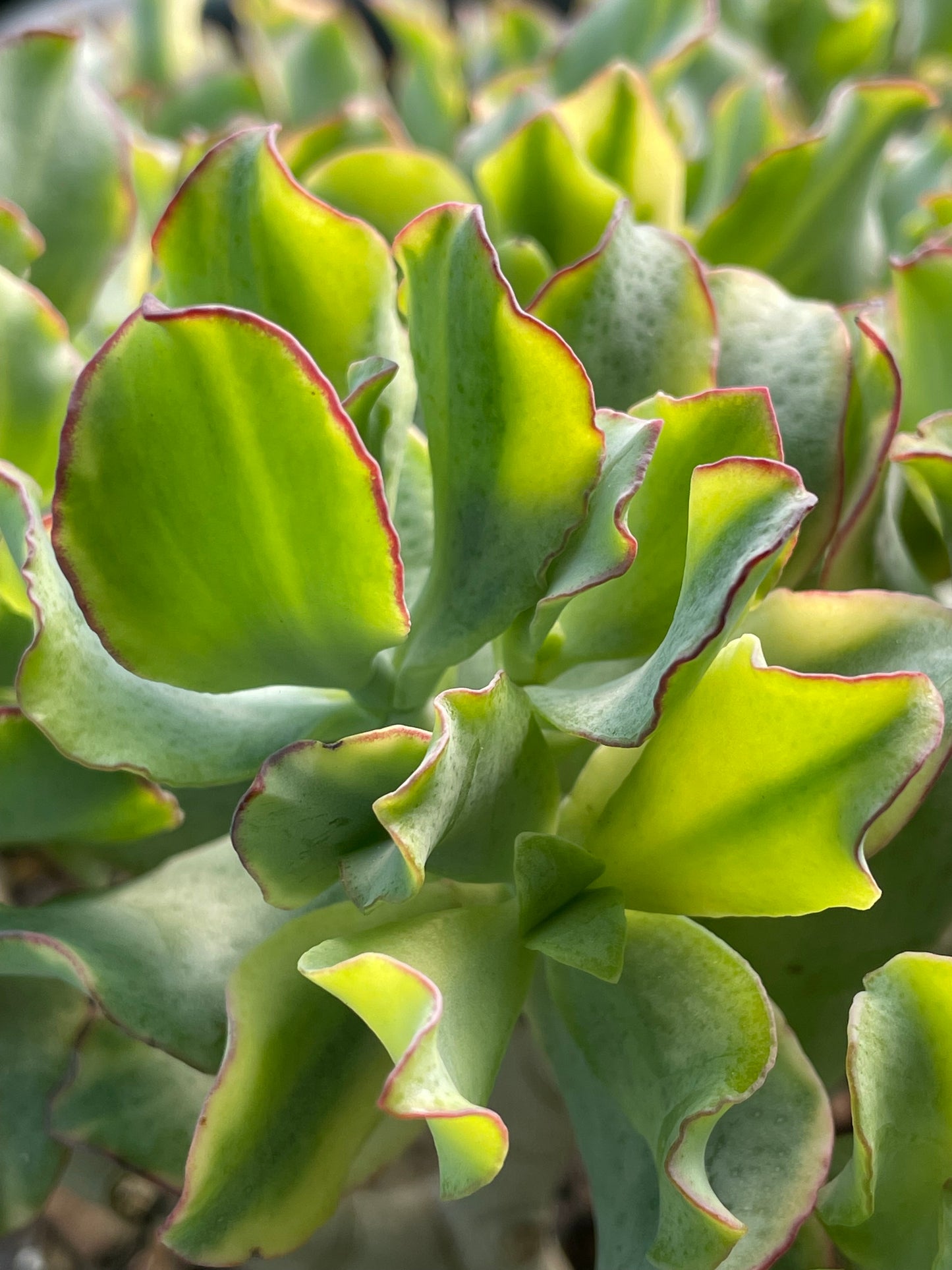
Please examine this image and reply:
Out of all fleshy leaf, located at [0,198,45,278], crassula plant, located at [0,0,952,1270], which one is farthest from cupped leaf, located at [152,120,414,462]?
fleshy leaf, located at [0,198,45,278]

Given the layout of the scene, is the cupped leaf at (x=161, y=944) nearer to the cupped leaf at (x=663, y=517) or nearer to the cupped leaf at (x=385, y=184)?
the cupped leaf at (x=663, y=517)

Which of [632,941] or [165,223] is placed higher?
[165,223]

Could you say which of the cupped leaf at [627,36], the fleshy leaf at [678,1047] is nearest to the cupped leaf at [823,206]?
the cupped leaf at [627,36]

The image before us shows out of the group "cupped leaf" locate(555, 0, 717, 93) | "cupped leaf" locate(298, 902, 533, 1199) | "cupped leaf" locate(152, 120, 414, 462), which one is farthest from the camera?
"cupped leaf" locate(555, 0, 717, 93)

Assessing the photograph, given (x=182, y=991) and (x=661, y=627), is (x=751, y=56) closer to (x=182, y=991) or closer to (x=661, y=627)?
(x=661, y=627)

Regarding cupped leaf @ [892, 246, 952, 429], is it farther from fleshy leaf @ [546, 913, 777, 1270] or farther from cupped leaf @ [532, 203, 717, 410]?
fleshy leaf @ [546, 913, 777, 1270]

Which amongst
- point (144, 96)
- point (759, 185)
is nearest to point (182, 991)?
point (759, 185)
